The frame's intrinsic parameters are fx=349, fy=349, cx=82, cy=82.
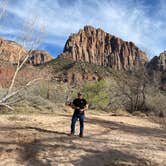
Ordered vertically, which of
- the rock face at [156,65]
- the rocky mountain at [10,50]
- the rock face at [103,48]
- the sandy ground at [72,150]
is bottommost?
the sandy ground at [72,150]

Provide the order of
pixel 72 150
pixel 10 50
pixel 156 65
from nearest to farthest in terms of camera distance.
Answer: pixel 10 50 → pixel 72 150 → pixel 156 65

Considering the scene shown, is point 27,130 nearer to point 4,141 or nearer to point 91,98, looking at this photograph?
point 4,141

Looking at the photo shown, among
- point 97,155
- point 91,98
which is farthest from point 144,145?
point 91,98

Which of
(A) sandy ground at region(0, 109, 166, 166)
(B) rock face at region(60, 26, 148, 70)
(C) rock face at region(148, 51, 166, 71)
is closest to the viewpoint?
(A) sandy ground at region(0, 109, 166, 166)

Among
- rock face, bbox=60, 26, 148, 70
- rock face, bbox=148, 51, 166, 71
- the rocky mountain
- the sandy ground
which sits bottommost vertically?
the sandy ground

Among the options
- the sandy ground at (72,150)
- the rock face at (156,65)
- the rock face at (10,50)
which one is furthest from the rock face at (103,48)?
the rock face at (10,50)

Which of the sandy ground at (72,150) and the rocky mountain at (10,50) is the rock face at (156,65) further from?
the rocky mountain at (10,50)

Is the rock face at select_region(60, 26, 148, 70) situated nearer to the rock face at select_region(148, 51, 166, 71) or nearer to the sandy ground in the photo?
the rock face at select_region(148, 51, 166, 71)

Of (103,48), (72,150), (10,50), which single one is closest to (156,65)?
(72,150)

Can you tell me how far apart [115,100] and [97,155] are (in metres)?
32.2

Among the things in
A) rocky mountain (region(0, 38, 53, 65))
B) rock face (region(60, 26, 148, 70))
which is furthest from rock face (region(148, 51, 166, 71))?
rock face (region(60, 26, 148, 70))

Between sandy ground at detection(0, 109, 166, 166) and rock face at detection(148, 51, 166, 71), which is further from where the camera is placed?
rock face at detection(148, 51, 166, 71)

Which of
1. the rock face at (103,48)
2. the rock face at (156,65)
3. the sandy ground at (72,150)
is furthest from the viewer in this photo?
the rock face at (103,48)

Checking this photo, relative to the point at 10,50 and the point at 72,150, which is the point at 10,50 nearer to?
the point at 10,50
